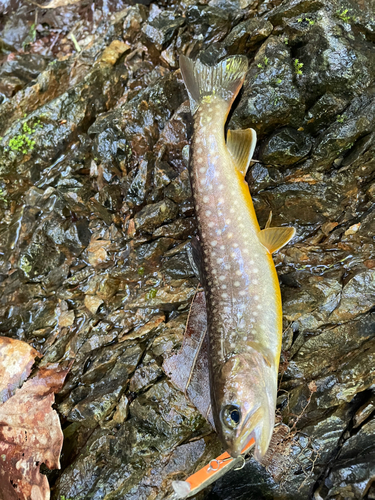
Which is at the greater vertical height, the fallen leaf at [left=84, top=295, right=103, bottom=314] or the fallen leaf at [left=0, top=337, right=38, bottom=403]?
the fallen leaf at [left=84, top=295, right=103, bottom=314]

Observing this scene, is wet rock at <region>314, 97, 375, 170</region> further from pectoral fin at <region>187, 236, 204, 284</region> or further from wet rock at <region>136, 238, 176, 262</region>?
wet rock at <region>136, 238, 176, 262</region>

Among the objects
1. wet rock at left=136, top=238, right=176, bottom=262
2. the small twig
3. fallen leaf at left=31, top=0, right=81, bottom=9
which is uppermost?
fallen leaf at left=31, top=0, right=81, bottom=9

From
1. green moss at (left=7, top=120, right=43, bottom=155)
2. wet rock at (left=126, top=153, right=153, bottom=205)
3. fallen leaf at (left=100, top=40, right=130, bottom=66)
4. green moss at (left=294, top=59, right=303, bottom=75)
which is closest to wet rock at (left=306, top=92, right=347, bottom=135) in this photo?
green moss at (left=294, top=59, right=303, bottom=75)

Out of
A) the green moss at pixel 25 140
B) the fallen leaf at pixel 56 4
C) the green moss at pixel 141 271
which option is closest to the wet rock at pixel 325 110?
the green moss at pixel 141 271

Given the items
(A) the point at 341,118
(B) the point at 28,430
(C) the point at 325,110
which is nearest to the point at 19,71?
(C) the point at 325,110

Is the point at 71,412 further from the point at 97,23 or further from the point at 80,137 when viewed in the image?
the point at 97,23

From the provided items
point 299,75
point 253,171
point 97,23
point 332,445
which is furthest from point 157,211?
point 97,23

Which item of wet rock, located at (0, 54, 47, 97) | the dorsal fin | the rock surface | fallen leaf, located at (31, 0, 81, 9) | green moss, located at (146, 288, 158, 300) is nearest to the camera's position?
the dorsal fin

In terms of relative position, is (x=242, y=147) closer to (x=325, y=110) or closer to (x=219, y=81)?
(x=219, y=81)
